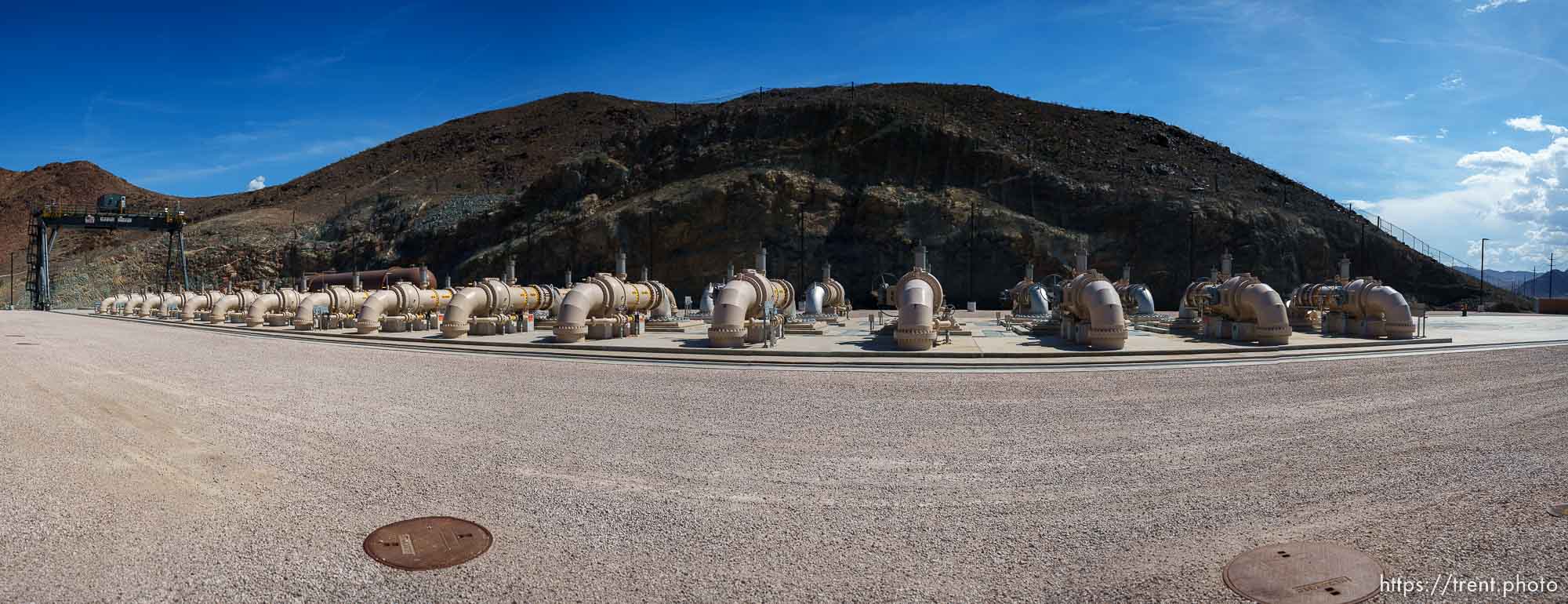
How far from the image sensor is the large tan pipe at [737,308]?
68.0 feet

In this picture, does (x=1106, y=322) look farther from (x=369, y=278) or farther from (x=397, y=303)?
(x=369, y=278)

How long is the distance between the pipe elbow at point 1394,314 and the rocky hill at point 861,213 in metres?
36.0

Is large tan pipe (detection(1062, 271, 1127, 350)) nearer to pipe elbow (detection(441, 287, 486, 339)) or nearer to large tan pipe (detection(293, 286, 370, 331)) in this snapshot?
pipe elbow (detection(441, 287, 486, 339))

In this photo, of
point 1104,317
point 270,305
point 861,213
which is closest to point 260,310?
point 270,305

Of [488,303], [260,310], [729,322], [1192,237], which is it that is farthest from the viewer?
[1192,237]

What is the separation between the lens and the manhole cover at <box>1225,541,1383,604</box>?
4105 mm

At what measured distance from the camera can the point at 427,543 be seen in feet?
16.2

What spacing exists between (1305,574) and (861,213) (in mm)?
62749

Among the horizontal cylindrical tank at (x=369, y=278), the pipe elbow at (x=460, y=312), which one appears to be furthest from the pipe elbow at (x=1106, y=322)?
the horizontal cylindrical tank at (x=369, y=278)

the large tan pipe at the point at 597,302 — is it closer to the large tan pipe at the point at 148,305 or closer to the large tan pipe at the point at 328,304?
the large tan pipe at the point at 328,304

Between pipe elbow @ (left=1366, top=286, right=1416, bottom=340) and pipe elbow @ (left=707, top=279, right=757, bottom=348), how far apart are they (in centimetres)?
2010

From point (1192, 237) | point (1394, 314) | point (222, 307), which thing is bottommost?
point (222, 307)

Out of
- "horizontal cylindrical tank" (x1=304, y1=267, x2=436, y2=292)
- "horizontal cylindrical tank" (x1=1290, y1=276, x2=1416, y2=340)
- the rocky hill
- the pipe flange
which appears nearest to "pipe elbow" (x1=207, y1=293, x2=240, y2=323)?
"horizontal cylindrical tank" (x1=304, y1=267, x2=436, y2=292)

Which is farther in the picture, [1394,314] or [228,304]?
[228,304]
